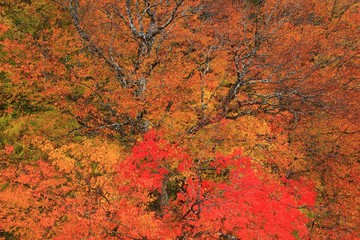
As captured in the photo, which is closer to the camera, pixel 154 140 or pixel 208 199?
pixel 208 199

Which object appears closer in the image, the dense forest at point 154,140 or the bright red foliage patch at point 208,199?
the bright red foliage patch at point 208,199

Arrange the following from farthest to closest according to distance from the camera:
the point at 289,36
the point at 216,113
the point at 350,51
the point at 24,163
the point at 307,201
→ 1. the point at 289,36
2. the point at 350,51
3. the point at 307,201
4. the point at 216,113
5. the point at 24,163

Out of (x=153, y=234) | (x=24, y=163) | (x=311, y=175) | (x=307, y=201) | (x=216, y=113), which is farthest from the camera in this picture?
(x=311, y=175)

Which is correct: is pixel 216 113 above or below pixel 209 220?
above

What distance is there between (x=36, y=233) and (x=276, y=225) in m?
→ 12.6

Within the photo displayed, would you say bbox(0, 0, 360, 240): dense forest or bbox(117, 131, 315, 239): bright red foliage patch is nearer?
bbox(117, 131, 315, 239): bright red foliage patch

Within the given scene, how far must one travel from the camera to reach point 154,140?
612 inches

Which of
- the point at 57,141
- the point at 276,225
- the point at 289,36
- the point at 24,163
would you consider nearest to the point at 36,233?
the point at 24,163

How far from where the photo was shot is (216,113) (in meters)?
17.3

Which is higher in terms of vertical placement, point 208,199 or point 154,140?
point 154,140

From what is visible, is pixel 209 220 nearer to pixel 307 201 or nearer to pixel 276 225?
pixel 276 225

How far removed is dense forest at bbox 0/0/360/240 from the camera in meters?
13.8

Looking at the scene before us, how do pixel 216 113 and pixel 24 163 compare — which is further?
pixel 216 113

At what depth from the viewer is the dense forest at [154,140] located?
13836mm
